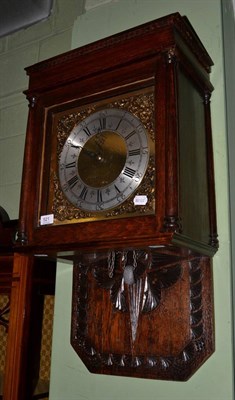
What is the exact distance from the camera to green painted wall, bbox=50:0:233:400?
98 cm

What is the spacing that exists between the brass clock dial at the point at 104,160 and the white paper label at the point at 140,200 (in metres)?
0.03

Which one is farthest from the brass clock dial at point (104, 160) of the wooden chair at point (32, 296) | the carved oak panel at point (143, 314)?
the wooden chair at point (32, 296)

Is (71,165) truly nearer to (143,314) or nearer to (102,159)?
(102,159)

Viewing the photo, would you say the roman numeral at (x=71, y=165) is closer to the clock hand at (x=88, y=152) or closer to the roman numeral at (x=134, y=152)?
the clock hand at (x=88, y=152)

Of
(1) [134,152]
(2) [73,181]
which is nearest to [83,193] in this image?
(2) [73,181]

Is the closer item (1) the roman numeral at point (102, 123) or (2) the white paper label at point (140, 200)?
(2) the white paper label at point (140, 200)

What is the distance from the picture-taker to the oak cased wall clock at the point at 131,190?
2.98 feet

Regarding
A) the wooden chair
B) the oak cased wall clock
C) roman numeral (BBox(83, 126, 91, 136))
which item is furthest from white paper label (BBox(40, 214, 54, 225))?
the wooden chair

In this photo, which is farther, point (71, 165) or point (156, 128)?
point (71, 165)

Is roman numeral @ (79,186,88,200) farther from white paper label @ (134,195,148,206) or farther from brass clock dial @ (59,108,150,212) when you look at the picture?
white paper label @ (134,195,148,206)

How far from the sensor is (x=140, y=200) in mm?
905

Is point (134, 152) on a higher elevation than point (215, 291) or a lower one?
higher

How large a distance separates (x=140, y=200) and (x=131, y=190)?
4 cm

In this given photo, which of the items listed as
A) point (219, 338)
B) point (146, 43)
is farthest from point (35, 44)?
point (219, 338)
